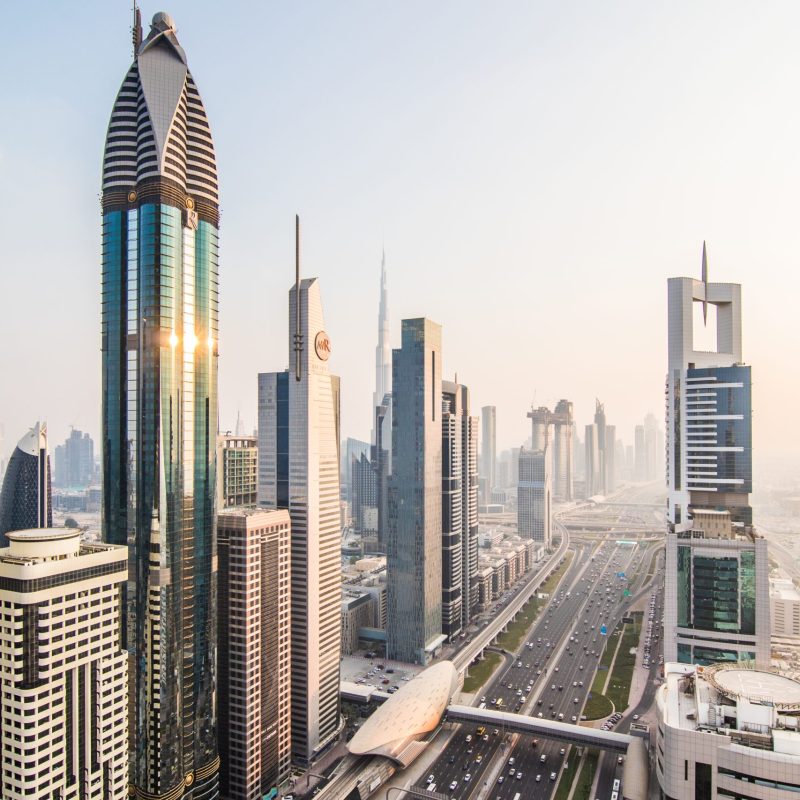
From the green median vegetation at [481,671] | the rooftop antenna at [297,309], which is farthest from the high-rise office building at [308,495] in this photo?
the green median vegetation at [481,671]

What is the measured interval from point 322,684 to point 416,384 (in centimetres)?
4007

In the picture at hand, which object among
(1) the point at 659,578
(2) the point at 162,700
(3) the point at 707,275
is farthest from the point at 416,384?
(1) the point at 659,578

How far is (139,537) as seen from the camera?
167ft

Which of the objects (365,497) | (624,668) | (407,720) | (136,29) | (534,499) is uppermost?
(136,29)

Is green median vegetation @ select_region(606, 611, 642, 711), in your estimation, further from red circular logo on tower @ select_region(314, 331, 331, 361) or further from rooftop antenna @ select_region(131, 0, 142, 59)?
rooftop antenna @ select_region(131, 0, 142, 59)

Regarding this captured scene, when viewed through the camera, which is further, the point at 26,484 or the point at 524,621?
the point at 524,621

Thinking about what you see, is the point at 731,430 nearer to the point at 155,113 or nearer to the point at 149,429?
the point at 149,429

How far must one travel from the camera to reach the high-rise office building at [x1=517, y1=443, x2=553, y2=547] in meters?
179

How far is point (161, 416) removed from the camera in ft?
168

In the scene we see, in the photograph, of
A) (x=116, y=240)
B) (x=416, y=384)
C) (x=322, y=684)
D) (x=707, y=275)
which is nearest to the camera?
(x=116, y=240)

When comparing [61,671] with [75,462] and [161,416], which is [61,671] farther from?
[75,462]

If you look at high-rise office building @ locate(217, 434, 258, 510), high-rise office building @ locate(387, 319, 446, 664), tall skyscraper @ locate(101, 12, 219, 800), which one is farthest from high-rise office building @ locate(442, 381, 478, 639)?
tall skyscraper @ locate(101, 12, 219, 800)

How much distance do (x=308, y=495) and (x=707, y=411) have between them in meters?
45.5

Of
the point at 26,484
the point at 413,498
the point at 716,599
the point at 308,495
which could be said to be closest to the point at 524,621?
the point at 413,498
